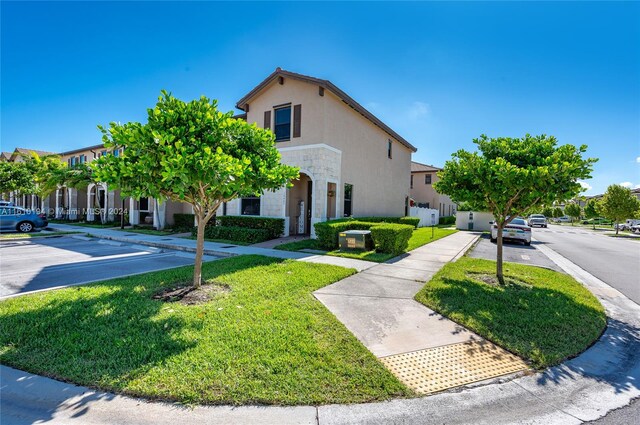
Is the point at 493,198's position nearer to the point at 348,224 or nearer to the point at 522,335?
the point at 522,335

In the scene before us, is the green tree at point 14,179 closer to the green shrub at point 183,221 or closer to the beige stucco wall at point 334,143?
the green shrub at point 183,221

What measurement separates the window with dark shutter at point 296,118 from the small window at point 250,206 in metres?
3.93

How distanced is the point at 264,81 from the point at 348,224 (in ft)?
28.6

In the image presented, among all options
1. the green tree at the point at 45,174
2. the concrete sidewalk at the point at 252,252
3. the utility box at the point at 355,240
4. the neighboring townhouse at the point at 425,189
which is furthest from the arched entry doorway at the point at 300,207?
the neighboring townhouse at the point at 425,189

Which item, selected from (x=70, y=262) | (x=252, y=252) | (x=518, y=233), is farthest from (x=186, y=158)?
(x=518, y=233)

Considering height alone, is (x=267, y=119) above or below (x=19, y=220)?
above

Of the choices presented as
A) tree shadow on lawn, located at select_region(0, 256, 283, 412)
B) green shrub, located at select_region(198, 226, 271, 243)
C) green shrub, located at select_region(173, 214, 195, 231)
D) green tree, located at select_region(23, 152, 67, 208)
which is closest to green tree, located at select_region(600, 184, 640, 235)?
green shrub, located at select_region(198, 226, 271, 243)

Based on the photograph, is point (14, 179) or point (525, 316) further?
point (14, 179)

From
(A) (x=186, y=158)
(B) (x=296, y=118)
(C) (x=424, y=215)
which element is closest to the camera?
(A) (x=186, y=158)

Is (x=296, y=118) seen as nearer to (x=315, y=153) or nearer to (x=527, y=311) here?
(x=315, y=153)

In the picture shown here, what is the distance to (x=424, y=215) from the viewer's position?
29156mm

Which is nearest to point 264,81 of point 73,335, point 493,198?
point 493,198

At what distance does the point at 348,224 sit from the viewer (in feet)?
41.2

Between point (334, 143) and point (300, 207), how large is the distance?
12.9ft
